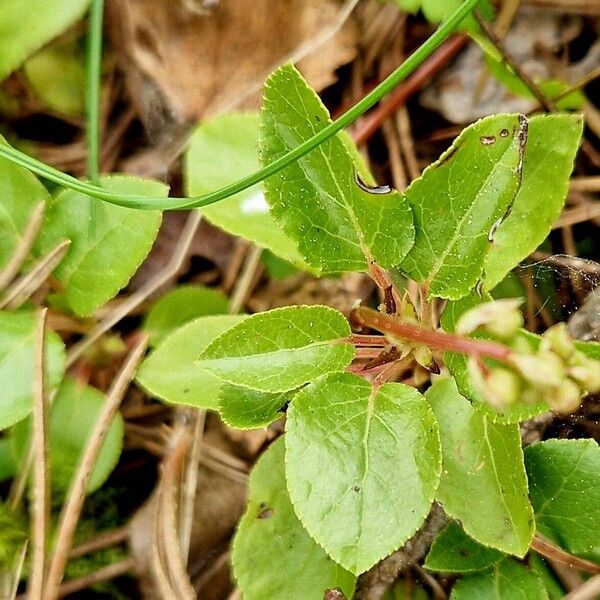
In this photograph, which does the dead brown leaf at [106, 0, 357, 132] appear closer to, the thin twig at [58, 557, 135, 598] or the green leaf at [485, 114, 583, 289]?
the green leaf at [485, 114, 583, 289]

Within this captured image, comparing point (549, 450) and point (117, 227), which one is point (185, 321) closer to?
point (117, 227)

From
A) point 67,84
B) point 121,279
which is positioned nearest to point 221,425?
point 121,279

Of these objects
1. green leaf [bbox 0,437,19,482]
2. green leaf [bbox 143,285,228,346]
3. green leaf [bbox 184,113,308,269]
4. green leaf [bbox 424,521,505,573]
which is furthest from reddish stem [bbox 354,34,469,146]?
green leaf [bbox 0,437,19,482]

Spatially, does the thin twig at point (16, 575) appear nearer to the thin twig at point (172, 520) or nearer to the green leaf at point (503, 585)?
the thin twig at point (172, 520)

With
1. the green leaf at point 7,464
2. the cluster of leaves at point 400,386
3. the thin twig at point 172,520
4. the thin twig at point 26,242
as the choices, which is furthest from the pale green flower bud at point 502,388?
the green leaf at point 7,464

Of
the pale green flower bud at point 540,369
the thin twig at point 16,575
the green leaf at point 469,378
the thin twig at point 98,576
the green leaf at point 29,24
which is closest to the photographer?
the pale green flower bud at point 540,369

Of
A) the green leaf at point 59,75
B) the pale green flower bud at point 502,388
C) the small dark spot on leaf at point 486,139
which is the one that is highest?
the green leaf at point 59,75
